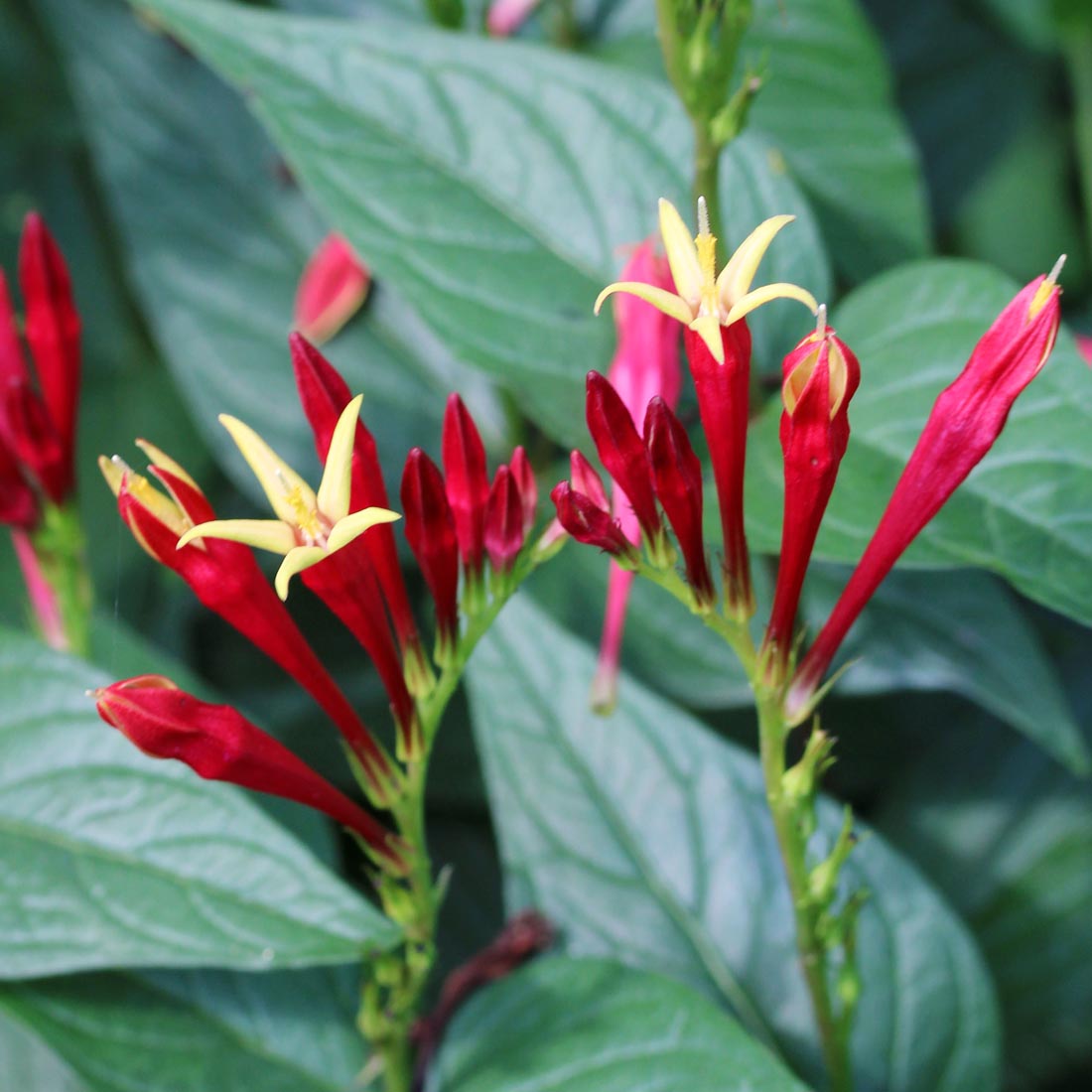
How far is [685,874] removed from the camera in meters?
0.64

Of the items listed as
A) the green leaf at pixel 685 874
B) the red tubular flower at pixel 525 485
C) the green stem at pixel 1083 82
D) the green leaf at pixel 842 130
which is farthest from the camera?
the green stem at pixel 1083 82

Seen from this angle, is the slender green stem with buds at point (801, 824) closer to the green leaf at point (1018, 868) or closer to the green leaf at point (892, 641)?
the green leaf at point (892, 641)

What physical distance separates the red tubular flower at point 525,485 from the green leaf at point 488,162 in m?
0.17

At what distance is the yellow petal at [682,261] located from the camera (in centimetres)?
41

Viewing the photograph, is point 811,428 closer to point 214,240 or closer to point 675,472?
point 675,472

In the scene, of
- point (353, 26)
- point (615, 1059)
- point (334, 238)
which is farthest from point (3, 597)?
point (615, 1059)

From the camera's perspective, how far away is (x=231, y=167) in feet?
3.31

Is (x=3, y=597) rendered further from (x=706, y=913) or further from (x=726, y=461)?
(x=726, y=461)

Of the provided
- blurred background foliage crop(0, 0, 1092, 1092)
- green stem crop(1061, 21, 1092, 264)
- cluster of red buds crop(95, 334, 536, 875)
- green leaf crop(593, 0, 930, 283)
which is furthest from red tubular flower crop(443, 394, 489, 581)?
green stem crop(1061, 21, 1092, 264)

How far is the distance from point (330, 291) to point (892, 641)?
497mm

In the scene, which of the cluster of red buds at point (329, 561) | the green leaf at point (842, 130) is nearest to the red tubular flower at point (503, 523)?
the cluster of red buds at point (329, 561)

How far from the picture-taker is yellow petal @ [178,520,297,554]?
386 millimetres

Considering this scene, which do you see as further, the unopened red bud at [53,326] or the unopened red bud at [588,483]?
the unopened red bud at [53,326]

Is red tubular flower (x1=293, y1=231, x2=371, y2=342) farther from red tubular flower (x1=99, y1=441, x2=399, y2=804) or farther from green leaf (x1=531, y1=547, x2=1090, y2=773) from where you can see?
red tubular flower (x1=99, y1=441, x2=399, y2=804)
